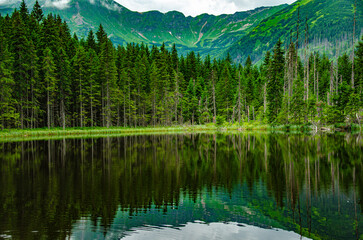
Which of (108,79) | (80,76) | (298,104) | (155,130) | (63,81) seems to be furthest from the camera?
(155,130)

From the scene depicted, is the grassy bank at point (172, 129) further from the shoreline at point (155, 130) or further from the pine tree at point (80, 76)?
the pine tree at point (80, 76)

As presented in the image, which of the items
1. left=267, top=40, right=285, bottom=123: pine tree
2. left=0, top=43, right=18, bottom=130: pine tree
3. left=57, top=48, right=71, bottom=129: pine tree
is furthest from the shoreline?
left=57, top=48, right=71, bottom=129: pine tree

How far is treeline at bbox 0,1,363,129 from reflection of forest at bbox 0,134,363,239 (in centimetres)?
3471

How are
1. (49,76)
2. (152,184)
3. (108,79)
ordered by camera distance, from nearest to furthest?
A: (152,184), (49,76), (108,79)

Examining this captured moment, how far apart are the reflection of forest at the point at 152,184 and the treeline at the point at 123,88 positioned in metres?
34.7

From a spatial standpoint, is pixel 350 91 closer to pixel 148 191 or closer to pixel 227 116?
pixel 227 116

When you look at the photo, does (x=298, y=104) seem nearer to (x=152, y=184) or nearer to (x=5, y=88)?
(x=152, y=184)

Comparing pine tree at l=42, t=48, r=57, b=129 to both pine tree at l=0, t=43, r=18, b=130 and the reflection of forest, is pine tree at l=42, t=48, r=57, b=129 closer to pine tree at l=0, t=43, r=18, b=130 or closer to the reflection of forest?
pine tree at l=0, t=43, r=18, b=130

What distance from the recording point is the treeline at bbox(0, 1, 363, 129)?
53.8 m

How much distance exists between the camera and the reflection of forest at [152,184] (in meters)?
9.86

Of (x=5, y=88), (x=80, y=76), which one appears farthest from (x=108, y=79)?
(x=5, y=88)

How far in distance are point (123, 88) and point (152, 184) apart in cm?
6240

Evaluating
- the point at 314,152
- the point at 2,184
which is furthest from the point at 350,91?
the point at 2,184

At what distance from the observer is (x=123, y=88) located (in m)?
73.9
